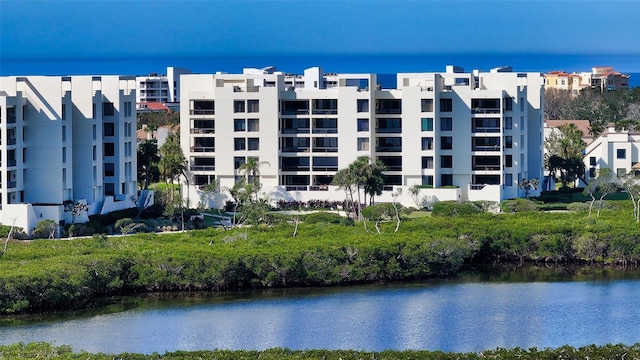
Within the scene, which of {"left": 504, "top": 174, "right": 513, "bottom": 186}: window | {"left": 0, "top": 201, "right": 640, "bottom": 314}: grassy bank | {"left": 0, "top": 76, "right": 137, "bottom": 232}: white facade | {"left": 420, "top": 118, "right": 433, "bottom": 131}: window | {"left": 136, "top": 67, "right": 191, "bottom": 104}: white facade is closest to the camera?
{"left": 0, "top": 201, "right": 640, "bottom": 314}: grassy bank

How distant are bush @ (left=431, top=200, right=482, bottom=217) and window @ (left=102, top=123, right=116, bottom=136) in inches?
596

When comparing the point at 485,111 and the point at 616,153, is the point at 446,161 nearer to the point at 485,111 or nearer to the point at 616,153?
the point at 485,111

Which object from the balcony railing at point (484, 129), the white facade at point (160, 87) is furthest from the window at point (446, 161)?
the white facade at point (160, 87)

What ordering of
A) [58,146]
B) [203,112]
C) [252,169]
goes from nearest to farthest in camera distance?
[58,146], [252,169], [203,112]

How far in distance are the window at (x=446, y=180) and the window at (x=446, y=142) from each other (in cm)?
141

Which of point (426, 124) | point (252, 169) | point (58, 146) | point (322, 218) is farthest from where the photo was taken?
point (426, 124)

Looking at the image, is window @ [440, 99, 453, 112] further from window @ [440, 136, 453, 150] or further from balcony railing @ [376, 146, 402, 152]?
balcony railing @ [376, 146, 402, 152]

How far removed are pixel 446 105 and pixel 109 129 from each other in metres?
17.6

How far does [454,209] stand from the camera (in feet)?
226

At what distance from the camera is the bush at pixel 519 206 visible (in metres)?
70.3

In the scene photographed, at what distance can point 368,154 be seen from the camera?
251 ft

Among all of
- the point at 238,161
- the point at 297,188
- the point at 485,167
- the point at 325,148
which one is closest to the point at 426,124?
the point at 485,167

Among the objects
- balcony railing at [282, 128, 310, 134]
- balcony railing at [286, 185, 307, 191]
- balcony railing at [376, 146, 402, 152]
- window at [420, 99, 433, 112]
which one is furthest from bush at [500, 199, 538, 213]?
balcony railing at [282, 128, 310, 134]

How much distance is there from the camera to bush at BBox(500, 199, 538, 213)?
231ft
